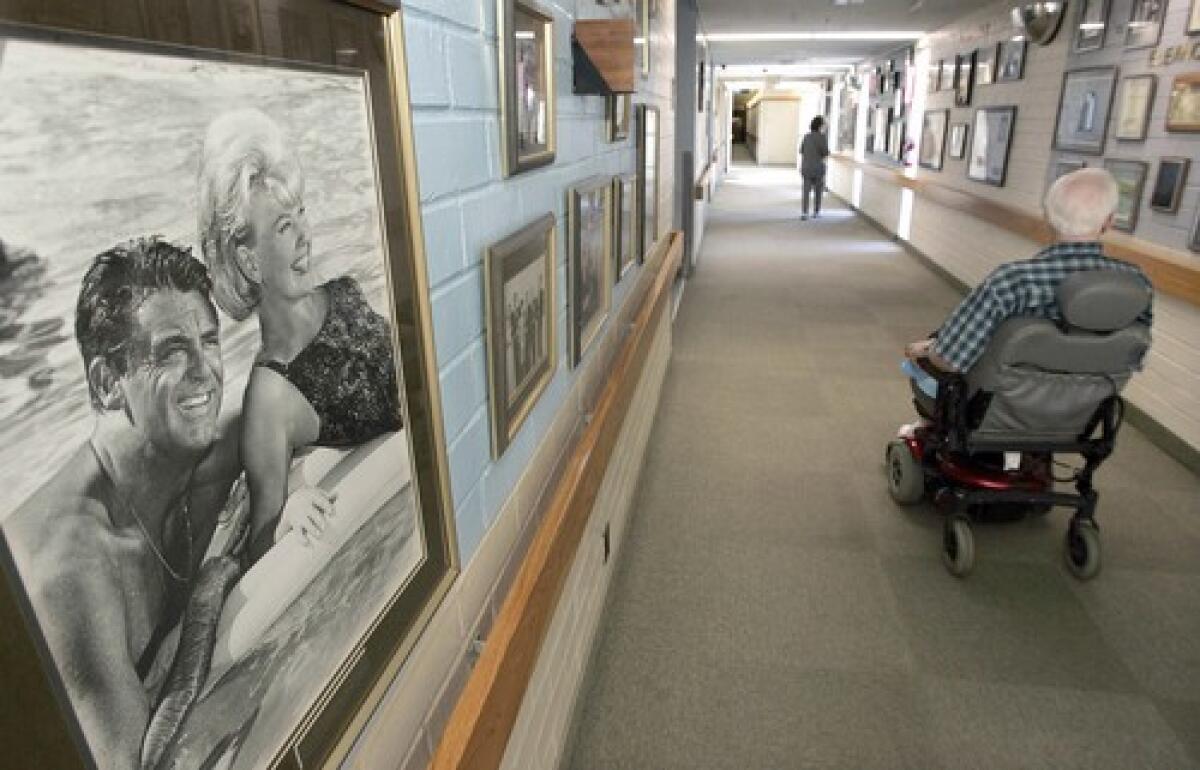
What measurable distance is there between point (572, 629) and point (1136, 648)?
194cm

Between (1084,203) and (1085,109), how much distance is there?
335 cm

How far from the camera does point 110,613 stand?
0.54m

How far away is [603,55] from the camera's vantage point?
1947 millimetres

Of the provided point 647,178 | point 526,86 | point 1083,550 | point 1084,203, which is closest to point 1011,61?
point 647,178

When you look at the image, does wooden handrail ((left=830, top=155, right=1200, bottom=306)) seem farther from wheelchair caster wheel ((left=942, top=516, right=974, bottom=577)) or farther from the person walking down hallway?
wheelchair caster wheel ((left=942, top=516, right=974, bottom=577))

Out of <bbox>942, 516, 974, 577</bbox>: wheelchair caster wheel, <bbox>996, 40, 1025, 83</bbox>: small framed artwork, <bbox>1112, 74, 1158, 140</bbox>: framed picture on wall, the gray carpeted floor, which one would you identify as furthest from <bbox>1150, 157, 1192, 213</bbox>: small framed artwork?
<bbox>996, 40, 1025, 83</bbox>: small framed artwork

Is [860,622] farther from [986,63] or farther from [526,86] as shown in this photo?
[986,63]

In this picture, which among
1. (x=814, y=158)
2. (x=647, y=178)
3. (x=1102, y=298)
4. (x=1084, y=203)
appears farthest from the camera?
(x=814, y=158)

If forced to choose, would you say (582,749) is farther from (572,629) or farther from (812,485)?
(812,485)

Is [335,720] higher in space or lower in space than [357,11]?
lower

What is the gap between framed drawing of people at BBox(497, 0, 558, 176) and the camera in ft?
4.54

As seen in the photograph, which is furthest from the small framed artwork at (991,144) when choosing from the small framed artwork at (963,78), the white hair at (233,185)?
the white hair at (233,185)

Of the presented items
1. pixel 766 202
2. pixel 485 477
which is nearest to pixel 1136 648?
pixel 485 477

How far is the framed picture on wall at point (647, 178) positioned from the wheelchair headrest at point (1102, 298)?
1710 mm
